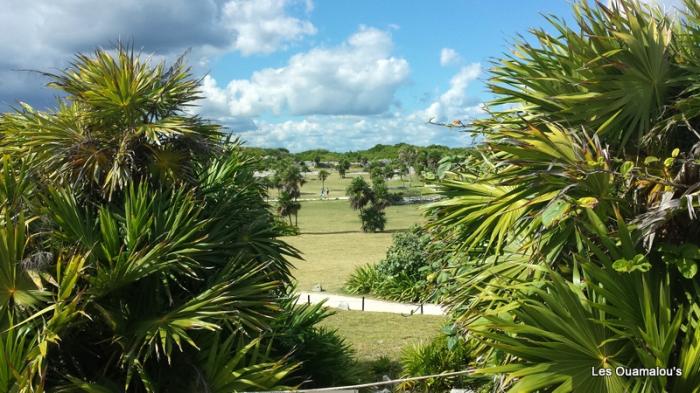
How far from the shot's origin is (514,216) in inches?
173

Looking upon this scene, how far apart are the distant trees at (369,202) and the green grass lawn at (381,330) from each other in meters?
45.3

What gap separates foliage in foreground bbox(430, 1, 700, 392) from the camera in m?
3.44

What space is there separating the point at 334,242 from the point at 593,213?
157 feet

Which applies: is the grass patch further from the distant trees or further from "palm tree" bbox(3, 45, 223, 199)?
"palm tree" bbox(3, 45, 223, 199)

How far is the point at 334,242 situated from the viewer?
51.3m

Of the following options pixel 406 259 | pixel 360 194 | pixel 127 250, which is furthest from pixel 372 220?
pixel 127 250

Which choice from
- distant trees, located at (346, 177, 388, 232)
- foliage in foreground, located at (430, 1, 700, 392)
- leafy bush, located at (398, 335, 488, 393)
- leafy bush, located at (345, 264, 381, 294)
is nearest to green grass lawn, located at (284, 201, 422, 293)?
leafy bush, located at (345, 264, 381, 294)

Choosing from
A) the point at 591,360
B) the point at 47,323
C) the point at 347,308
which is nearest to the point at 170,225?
the point at 47,323

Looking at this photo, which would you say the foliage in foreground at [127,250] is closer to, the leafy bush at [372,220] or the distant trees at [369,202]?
the leafy bush at [372,220]

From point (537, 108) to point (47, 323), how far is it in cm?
411

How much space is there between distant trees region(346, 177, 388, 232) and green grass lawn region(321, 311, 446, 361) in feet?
149

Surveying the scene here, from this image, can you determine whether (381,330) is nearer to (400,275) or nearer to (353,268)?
(400,275)

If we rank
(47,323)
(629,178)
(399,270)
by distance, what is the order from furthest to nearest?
(399,270) → (47,323) → (629,178)

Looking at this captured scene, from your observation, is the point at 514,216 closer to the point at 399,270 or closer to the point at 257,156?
the point at 257,156
